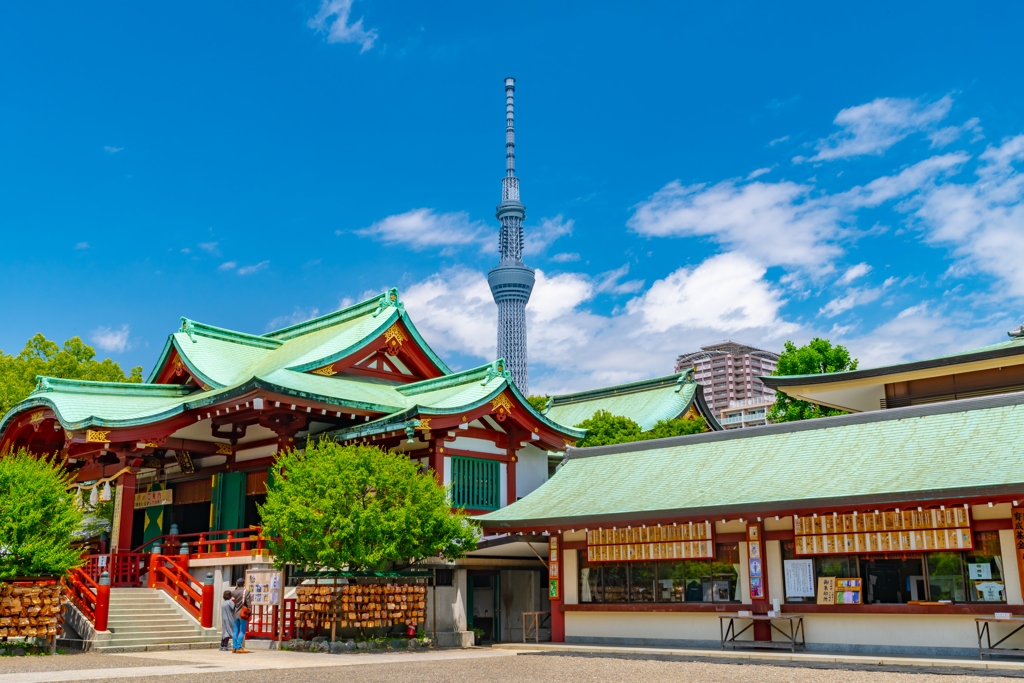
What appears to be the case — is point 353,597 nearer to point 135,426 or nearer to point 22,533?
point 22,533

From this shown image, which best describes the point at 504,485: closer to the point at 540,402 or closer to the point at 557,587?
the point at 557,587

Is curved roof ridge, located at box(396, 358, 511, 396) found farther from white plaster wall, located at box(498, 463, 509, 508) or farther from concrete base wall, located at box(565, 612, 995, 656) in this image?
concrete base wall, located at box(565, 612, 995, 656)

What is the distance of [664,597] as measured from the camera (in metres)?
22.1

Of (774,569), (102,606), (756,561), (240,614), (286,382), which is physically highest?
(286,382)

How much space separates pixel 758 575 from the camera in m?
20.5

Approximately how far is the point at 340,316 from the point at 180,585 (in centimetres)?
1261

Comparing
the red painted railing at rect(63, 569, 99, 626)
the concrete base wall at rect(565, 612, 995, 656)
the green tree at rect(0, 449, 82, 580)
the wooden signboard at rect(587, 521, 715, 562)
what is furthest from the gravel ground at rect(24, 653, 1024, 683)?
the red painted railing at rect(63, 569, 99, 626)

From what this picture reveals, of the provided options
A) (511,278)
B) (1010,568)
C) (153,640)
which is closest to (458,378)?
(153,640)

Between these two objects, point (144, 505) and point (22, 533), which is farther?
point (144, 505)

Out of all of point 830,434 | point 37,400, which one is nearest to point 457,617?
point 830,434

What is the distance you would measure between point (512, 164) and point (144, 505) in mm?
144374

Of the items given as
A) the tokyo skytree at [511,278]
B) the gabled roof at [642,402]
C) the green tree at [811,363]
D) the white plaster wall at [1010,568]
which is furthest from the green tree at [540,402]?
the tokyo skytree at [511,278]

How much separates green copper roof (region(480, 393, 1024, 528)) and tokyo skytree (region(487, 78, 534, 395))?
116 meters

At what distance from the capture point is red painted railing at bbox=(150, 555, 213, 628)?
2406 cm
